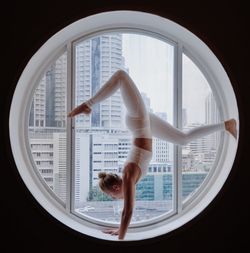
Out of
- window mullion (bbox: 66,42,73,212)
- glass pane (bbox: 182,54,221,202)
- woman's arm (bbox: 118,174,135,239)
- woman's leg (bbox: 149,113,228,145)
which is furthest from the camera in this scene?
glass pane (bbox: 182,54,221,202)

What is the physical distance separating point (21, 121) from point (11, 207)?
697 millimetres

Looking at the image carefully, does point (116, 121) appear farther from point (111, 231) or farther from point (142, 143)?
point (111, 231)

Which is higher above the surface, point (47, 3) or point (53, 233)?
point (47, 3)

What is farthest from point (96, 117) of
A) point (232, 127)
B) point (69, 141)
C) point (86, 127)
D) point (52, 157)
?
point (232, 127)

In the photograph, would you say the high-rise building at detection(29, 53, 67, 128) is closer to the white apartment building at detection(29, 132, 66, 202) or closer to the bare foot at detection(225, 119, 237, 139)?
the white apartment building at detection(29, 132, 66, 202)

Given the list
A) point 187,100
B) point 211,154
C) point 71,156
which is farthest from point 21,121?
point 211,154

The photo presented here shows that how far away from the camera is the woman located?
2113mm

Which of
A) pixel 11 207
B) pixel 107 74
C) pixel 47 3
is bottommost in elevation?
pixel 11 207

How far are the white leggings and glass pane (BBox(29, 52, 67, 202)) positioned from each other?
0.59 m

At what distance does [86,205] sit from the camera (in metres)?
2.61

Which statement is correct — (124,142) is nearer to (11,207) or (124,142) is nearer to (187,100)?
(187,100)

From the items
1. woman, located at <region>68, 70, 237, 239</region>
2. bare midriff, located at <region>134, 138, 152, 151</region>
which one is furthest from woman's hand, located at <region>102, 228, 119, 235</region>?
bare midriff, located at <region>134, 138, 152, 151</region>

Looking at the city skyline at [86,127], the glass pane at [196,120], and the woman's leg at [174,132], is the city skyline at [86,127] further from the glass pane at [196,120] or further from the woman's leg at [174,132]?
the woman's leg at [174,132]

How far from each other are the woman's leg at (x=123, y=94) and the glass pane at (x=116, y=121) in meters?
0.48
